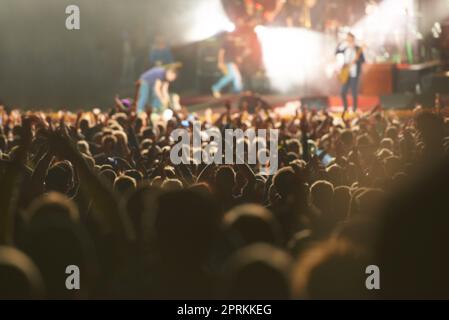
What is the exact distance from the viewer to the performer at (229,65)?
21.4 m

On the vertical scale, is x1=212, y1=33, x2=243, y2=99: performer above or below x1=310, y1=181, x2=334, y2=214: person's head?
above

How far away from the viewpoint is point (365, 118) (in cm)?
884

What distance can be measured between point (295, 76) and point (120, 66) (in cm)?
506

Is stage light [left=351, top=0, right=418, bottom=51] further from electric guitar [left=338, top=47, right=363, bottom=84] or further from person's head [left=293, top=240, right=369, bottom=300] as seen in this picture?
person's head [left=293, top=240, right=369, bottom=300]

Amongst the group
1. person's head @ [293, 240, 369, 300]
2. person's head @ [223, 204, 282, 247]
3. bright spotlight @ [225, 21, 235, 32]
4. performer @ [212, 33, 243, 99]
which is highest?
bright spotlight @ [225, 21, 235, 32]
